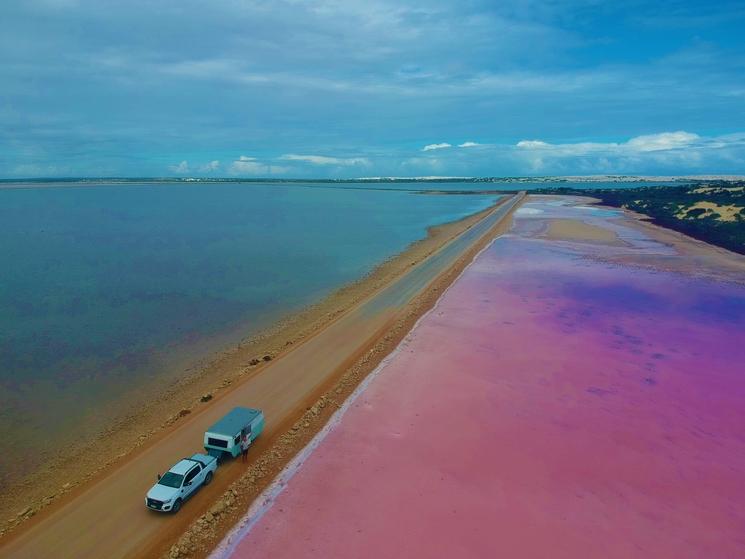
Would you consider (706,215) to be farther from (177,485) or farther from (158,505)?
(158,505)

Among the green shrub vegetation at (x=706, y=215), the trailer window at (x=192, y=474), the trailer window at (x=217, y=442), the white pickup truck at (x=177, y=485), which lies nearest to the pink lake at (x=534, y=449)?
the white pickup truck at (x=177, y=485)

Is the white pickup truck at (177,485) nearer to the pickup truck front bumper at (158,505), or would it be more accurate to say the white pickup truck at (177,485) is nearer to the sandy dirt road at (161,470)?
the pickup truck front bumper at (158,505)

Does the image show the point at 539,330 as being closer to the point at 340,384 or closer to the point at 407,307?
the point at 407,307

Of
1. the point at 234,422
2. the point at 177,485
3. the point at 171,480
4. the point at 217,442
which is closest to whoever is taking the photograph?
the point at 177,485

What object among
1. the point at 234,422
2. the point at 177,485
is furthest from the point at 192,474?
the point at 234,422

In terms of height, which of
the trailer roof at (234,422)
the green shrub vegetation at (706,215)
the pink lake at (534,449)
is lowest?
the pink lake at (534,449)

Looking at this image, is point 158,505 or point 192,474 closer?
point 158,505

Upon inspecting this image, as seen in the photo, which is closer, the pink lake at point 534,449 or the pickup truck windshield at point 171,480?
the pink lake at point 534,449
